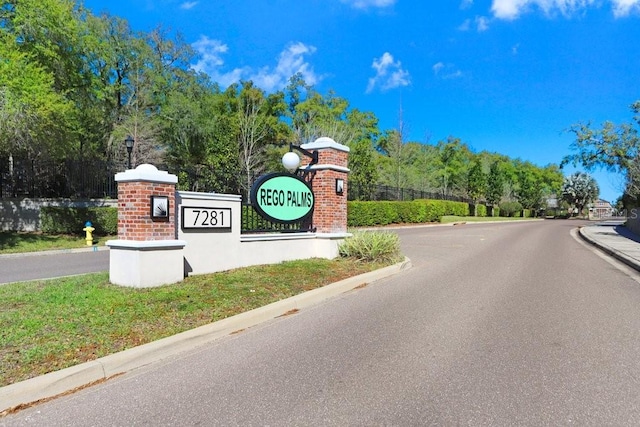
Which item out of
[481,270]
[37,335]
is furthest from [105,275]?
[481,270]

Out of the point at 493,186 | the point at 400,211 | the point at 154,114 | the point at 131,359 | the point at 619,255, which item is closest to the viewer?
the point at 131,359

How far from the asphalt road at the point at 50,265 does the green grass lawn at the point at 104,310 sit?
7.33 ft

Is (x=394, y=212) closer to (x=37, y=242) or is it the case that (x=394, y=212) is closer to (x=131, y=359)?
(x=37, y=242)

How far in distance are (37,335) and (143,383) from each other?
5.17 ft

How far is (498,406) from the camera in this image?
142 inches

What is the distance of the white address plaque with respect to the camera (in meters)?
8.12

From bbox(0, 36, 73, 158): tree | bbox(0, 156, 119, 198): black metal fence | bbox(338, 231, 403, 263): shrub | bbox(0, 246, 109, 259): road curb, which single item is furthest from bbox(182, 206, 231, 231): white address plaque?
bbox(0, 156, 119, 198): black metal fence

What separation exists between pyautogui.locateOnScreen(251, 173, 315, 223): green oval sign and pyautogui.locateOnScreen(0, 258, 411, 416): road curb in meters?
3.29

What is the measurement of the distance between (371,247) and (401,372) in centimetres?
683

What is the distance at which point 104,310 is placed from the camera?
19.0 feet

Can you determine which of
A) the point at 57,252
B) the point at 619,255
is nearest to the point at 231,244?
the point at 57,252

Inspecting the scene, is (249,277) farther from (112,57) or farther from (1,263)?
(112,57)

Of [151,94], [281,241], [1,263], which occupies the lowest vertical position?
[1,263]

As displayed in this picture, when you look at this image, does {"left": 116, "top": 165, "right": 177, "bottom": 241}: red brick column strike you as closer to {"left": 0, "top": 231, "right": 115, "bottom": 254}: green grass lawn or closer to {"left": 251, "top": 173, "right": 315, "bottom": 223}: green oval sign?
{"left": 251, "top": 173, "right": 315, "bottom": 223}: green oval sign
